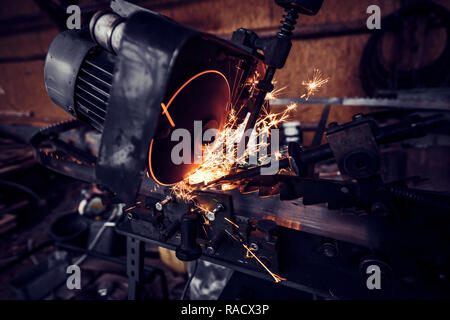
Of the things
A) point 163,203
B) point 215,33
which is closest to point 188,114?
point 163,203

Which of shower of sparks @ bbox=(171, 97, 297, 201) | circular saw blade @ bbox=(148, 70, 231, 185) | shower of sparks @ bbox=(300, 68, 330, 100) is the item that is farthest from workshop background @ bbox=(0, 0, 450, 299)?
circular saw blade @ bbox=(148, 70, 231, 185)

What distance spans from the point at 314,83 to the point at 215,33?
1.86 m

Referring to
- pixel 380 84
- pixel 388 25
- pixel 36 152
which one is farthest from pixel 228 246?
pixel 388 25

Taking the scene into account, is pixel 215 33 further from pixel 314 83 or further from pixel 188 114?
pixel 188 114

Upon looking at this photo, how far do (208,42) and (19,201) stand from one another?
4872mm

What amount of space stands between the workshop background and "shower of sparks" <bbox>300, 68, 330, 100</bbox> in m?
0.08

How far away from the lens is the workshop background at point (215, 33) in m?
2.72

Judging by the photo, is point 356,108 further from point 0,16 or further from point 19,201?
point 0,16

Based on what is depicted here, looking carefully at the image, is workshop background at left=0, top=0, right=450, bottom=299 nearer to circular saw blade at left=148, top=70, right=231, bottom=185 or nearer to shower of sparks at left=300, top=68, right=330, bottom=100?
shower of sparks at left=300, top=68, right=330, bottom=100

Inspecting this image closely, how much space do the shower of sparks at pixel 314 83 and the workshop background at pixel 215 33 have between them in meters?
0.08

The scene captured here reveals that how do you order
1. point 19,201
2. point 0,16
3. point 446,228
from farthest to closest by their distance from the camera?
point 0,16, point 19,201, point 446,228

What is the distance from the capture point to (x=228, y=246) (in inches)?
42.2

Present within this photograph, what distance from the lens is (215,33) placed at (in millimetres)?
3660

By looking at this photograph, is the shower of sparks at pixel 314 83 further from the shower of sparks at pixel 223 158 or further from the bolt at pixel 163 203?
the bolt at pixel 163 203
